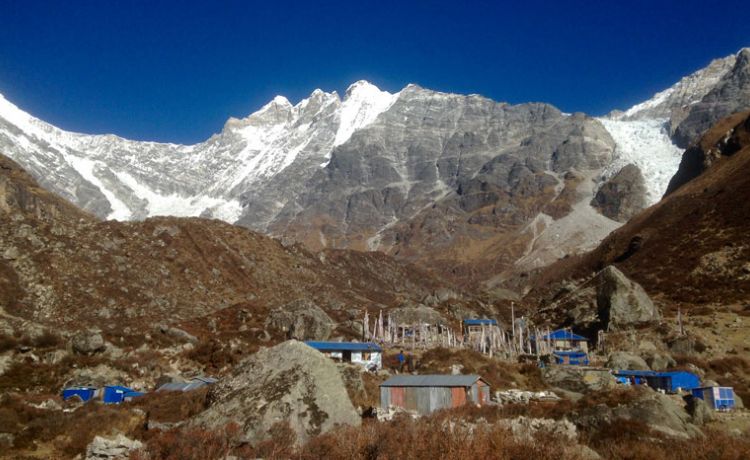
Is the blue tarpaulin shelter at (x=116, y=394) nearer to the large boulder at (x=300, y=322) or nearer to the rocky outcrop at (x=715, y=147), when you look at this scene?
the large boulder at (x=300, y=322)

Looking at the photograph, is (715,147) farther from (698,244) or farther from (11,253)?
(11,253)

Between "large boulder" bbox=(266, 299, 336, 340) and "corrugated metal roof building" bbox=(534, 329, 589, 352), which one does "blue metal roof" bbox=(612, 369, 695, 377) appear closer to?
"corrugated metal roof building" bbox=(534, 329, 589, 352)

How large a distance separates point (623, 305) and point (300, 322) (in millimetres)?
31043

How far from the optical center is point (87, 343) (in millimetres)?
34969

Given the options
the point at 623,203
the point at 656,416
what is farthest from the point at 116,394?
the point at 623,203

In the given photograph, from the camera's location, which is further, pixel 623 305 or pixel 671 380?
pixel 623 305

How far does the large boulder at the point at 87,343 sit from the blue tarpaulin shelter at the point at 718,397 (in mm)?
33578

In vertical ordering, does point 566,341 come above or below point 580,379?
above

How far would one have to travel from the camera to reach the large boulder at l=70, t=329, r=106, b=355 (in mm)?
34531

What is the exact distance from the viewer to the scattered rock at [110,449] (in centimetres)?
1325

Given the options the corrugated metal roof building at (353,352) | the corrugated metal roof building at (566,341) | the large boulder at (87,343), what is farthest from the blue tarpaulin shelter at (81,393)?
the corrugated metal roof building at (566,341)

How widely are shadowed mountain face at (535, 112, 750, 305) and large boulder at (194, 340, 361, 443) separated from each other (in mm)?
52531

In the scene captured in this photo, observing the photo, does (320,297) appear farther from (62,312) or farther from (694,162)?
(694,162)

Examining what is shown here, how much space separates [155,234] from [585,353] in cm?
5256
